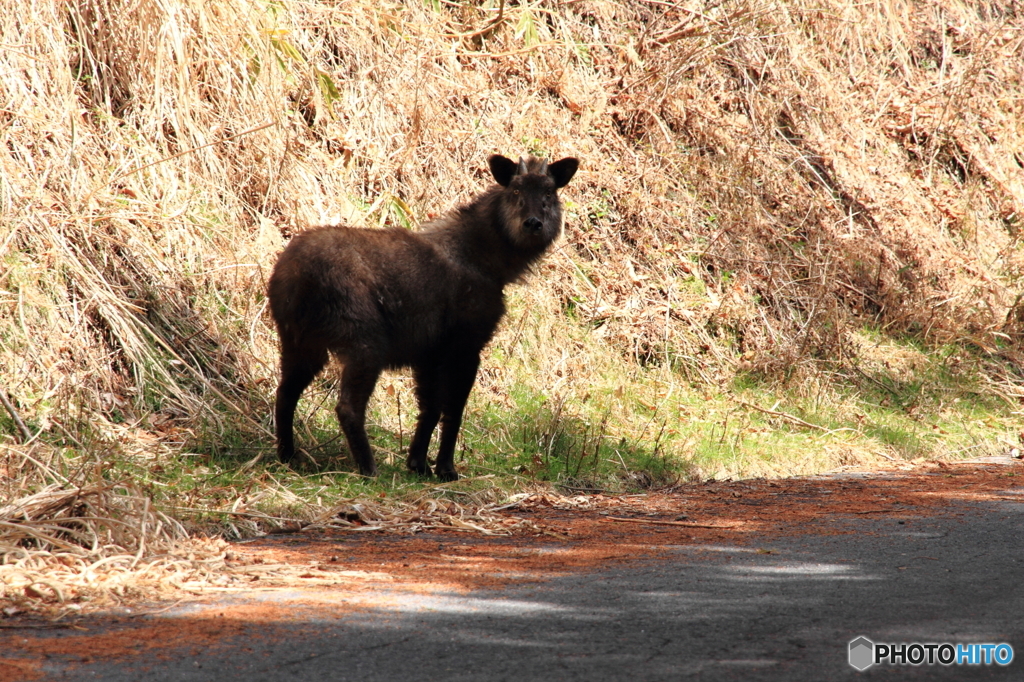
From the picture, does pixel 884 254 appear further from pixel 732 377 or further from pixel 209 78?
pixel 209 78

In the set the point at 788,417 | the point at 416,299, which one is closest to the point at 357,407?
the point at 416,299

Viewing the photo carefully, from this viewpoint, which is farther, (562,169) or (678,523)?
(562,169)

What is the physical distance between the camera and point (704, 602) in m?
4.20

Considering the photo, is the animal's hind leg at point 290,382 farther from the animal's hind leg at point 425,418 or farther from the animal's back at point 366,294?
the animal's hind leg at point 425,418

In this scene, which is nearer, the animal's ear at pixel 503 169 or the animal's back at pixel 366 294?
the animal's back at pixel 366 294

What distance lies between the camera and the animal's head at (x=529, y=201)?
7.96 meters

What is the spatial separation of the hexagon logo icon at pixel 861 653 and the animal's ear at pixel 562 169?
5.25 m

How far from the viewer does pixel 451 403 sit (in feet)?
25.1

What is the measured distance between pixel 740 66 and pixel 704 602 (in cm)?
1214

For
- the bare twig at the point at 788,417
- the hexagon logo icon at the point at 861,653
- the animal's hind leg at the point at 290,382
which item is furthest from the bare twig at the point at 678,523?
the bare twig at the point at 788,417

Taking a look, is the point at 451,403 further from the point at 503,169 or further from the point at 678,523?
the point at 678,523

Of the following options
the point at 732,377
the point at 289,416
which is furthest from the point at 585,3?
the point at 289,416

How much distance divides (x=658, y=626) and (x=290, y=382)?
13.8 feet

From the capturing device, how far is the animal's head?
7.96 m
